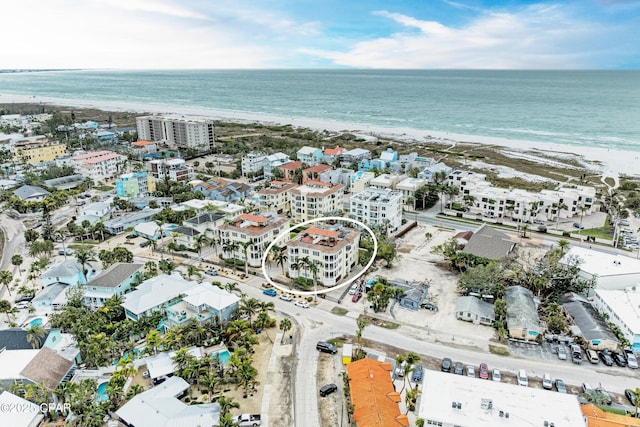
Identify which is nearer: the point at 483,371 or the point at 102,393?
the point at 102,393

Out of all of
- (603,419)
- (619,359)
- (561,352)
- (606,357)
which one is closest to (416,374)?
(603,419)

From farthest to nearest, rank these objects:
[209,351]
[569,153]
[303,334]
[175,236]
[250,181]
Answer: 1. [569,153]
2. [250,181]
3. [175,236]
4. [303,334]
5. [209,351]

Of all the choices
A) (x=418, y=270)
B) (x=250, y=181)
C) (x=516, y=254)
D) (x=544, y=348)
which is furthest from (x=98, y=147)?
(x=544, y=348)

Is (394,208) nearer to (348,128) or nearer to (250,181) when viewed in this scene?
(250,181)

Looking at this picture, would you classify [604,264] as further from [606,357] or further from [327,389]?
[327,389]

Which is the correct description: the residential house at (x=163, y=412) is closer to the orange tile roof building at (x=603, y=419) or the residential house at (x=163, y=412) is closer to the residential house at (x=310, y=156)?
the orange tile roof building at (x=603, y=419)

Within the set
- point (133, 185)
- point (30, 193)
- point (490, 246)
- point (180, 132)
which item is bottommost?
point (490, 246)
